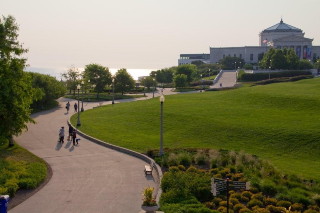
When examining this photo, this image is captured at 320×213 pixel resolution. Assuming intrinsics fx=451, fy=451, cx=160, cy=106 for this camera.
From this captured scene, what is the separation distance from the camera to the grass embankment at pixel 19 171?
68.6 feet

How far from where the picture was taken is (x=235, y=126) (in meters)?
35.5

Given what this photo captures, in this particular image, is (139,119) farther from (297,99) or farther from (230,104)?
(297,99)

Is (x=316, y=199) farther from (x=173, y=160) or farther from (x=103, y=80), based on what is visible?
(x=103, y=80)

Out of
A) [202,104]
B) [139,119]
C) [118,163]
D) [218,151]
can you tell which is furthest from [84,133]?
[202,104]

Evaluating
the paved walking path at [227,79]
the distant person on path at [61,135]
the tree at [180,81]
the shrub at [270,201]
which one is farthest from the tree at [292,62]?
the shrub at [270,201]

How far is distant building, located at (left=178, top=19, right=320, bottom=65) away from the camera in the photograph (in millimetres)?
155625

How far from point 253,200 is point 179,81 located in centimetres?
7121

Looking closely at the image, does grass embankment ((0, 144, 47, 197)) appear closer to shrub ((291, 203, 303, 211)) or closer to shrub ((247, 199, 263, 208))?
shrub ((247, 199, 263, 208))

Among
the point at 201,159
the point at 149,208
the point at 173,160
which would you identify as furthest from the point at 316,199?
the point at 173,160

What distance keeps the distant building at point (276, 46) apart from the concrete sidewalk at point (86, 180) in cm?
13301

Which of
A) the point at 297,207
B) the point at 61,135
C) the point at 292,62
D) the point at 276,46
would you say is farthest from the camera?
the point at 276,46

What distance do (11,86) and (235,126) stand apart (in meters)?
17.1

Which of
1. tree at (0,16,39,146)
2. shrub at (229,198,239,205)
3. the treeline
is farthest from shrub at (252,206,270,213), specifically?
the treeline

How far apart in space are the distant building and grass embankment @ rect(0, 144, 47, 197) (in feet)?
452
